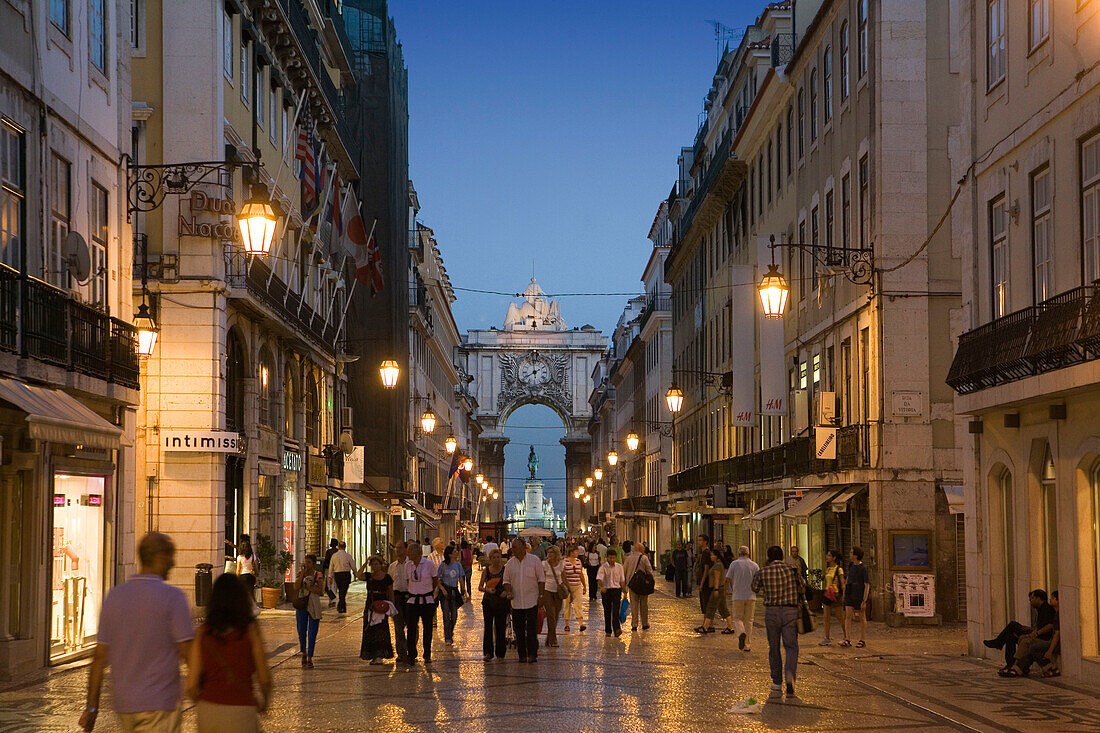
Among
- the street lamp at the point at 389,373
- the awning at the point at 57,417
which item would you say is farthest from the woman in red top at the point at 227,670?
the street lamp at the point at 389,373

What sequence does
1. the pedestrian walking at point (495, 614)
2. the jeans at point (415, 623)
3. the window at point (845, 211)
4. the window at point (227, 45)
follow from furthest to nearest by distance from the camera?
the window at point (845, 211)
the window at point (227, 45)
the pedestrian walking at point (495, 614)
the jeans at point (415, 623)

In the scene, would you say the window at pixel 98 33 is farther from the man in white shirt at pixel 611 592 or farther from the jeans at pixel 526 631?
the man in white shirt at pixel 611 592

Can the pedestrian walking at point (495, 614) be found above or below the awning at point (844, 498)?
below

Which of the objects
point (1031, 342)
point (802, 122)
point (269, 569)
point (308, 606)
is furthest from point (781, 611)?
point (802, 122)

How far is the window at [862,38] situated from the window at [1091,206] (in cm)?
1348

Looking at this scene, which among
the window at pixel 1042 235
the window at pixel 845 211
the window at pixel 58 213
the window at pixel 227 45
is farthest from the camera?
the window at pixel 845 211

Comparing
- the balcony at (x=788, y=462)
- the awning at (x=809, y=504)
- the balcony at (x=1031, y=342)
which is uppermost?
the balcony at (x=1031, y=342)

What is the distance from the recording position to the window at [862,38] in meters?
31.0

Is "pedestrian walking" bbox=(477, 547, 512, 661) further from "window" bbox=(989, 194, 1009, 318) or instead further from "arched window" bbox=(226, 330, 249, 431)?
"arched window" bbox=(226, 330, 249, 431)

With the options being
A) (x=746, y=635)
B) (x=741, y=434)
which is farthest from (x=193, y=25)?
(x=741, y=434)

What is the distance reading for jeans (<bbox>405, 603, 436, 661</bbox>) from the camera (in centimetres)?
2123

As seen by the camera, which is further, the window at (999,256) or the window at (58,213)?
the window at (999,256)

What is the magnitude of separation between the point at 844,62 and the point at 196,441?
15398 mm

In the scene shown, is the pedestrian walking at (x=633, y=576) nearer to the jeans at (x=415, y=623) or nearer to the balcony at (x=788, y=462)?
the balcony at (x=788, y=462)
